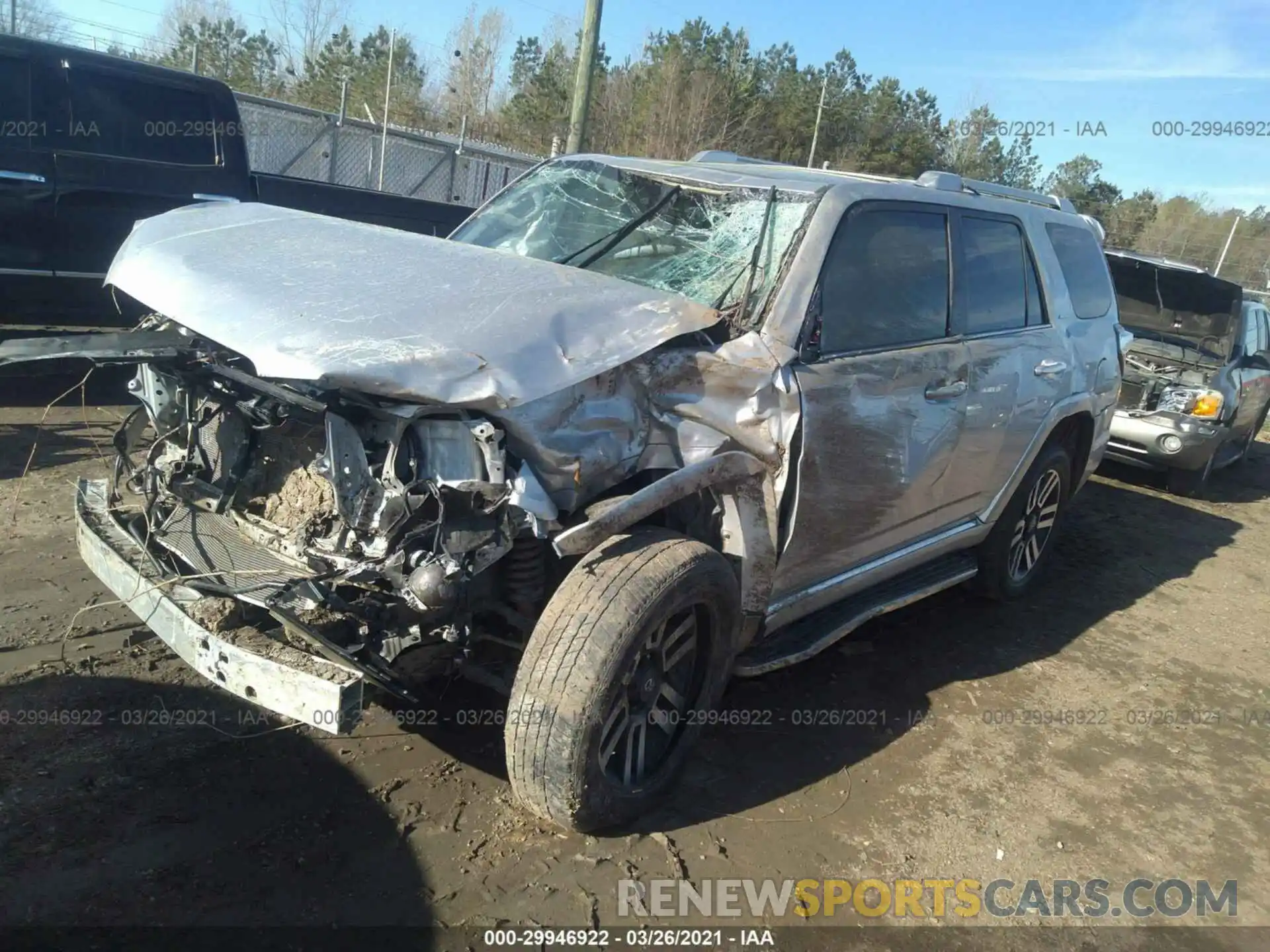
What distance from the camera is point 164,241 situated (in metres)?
3.42

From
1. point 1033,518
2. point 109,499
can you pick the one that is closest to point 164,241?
point 109,499

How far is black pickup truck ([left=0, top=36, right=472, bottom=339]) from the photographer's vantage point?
239 inches

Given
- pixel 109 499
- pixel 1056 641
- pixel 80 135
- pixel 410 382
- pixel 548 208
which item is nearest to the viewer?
pixel 410 382

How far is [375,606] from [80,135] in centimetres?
543

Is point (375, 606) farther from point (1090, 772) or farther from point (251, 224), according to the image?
point (1090, 772)

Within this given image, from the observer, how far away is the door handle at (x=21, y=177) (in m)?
6.00

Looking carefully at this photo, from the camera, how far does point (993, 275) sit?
14.2ft

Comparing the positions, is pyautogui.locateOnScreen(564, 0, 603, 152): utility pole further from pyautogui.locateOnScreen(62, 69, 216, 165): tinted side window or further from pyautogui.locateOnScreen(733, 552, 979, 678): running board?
pyautogui.locateOnScreen(733, 552, 979, 678): running board

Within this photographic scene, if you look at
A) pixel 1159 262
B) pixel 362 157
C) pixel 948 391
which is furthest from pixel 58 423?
pixel 362 157

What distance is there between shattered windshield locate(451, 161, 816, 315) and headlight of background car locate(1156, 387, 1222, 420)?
20.4ft

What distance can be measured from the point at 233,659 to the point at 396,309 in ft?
3.53

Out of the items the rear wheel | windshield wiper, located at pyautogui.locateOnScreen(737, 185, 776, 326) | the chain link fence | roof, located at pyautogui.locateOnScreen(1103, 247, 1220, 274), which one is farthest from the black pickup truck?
roof, located at pyautogui.locateOnScreen(1103, 247, 1220, 274)

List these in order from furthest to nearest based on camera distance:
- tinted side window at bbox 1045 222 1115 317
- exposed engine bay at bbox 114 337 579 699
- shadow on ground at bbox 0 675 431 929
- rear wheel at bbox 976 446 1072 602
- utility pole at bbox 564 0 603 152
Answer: utility pole at bbox 564 0 603 152, tinted side window at bbox 1045 222 1115 317, rear wheel at bbox 976 446 1072 602, exposed engine bay at bbox 114 337 579 699, shadow on ground at bbox 0 675 431 929

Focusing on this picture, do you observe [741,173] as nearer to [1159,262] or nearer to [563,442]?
[563,442]
